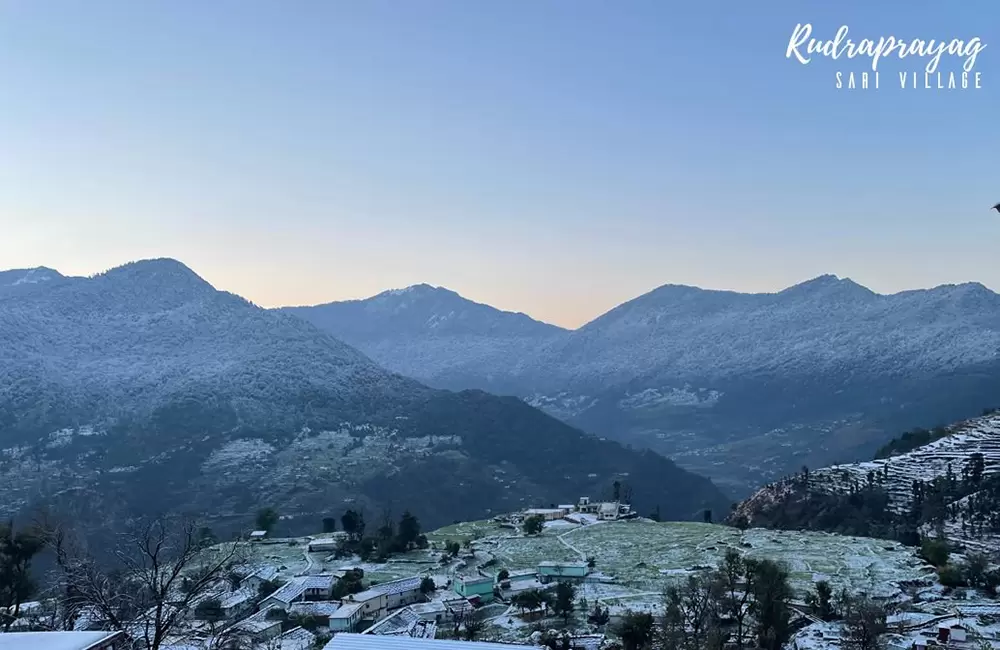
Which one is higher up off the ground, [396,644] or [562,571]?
[396,644]

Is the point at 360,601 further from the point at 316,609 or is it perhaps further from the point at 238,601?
the point at 238,601

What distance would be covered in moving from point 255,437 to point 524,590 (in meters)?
100

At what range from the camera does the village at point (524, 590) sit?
3238 centimetres

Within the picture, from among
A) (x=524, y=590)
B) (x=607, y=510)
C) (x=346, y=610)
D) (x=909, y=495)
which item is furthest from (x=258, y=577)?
(x=909, y=495)

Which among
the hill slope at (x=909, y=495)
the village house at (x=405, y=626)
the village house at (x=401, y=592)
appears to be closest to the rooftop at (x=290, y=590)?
the village house at (x=401, y=592)

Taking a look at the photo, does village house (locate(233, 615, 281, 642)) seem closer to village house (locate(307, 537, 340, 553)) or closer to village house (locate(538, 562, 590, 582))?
village house (locate(538, 562, 590, 582))

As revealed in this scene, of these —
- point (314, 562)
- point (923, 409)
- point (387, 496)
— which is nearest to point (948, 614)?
point (314, 562)

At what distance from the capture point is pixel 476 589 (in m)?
44.5

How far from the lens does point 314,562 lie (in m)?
54.9

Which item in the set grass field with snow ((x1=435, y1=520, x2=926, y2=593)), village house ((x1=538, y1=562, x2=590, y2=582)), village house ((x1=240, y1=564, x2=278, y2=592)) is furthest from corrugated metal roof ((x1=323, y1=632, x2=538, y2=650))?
village house ((x1=240, y1=564, x2=278, y2=592))

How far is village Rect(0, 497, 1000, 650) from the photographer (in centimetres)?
3238

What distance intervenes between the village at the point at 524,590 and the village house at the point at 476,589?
8 centimetres

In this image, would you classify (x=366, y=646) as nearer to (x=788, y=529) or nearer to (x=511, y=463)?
(x=788, y=529)

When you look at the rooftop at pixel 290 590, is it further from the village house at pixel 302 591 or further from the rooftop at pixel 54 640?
the rooftop at pixel 54 640
